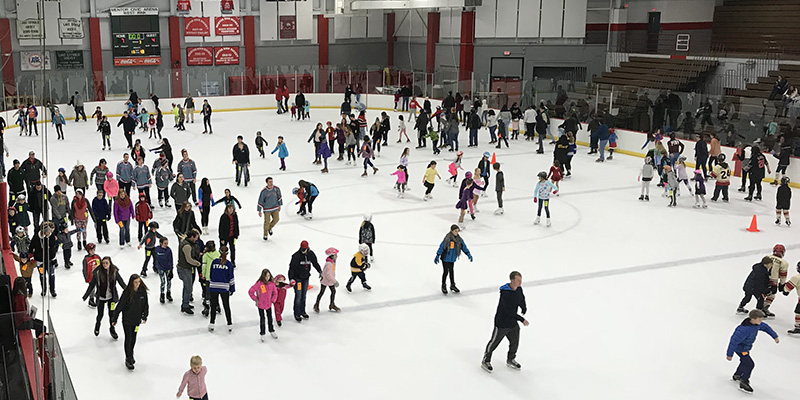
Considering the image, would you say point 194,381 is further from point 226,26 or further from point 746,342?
point 226,26

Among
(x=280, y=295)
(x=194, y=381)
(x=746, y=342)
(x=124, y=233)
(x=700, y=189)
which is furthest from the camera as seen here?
(x=700, y=189)

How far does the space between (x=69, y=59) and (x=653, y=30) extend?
29.4 meters

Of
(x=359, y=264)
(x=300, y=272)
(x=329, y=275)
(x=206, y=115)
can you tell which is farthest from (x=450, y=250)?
(x=206, y=115)

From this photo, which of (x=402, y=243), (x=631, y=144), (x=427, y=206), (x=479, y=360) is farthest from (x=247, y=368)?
(x=631, y=144)

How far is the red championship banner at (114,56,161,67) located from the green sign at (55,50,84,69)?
1748 millimetres

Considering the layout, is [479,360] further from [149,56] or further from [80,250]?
[149,56]

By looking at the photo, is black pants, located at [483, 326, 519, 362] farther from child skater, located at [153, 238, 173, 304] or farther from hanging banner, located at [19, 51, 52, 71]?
hanging banner, located at [19, 51, 52, 71]

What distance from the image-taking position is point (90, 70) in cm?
3984

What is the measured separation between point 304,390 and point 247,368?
3.22 ft

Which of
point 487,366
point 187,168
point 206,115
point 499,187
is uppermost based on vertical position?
point 206,115

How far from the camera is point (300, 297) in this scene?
1173 centimetres

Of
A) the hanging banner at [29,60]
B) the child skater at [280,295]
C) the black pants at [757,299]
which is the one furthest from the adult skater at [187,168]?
the hanging banner at [29,60]

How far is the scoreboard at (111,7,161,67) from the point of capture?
40.1 metres

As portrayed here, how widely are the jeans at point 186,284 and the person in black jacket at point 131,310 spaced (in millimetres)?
1604
